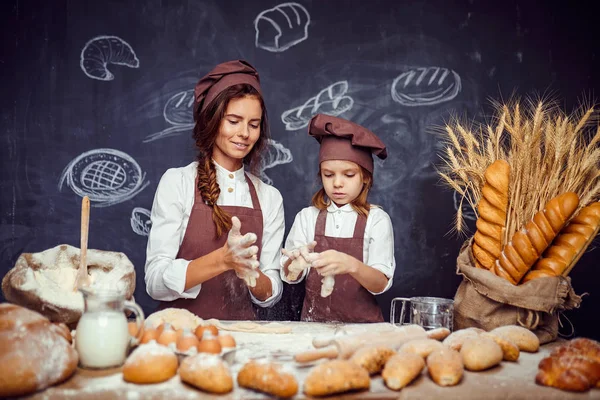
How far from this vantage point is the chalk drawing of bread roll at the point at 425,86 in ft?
11.0

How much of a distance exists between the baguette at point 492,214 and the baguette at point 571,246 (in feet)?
0.55

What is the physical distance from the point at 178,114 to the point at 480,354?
238 cm

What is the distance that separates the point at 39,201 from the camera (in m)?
3.10

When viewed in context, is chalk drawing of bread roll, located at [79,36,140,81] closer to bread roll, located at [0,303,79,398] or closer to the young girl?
the young girl

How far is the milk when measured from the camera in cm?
141

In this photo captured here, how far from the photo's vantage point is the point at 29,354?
1272mm

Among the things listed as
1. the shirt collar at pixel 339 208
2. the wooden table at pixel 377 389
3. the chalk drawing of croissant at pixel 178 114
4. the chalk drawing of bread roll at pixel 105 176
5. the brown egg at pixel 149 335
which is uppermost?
the chalk drawing of croissant at pixel 178 114

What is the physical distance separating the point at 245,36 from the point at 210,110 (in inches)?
37.5

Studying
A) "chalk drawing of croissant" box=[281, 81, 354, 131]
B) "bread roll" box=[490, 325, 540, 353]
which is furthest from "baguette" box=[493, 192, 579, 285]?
"chalk drawing of croissant" box=[281, 81, 354, 131]

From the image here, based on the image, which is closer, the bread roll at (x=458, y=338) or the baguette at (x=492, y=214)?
the bread roll at (x=458, y=338)

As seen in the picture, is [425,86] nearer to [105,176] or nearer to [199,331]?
[105,176]

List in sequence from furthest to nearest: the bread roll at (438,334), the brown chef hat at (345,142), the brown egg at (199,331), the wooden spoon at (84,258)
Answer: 1. the brown chef hat at (345,142)
2. the wooden spoon at (84,258)
3. the bread roll at (438,334)
4. the brown egg at (199,331)

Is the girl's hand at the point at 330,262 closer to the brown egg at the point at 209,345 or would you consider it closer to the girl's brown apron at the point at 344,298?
the girl's brown apron at the point at 344,298

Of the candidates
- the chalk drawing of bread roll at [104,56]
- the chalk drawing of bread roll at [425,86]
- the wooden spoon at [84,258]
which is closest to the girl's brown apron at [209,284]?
the wooden spoon at [84,258]
